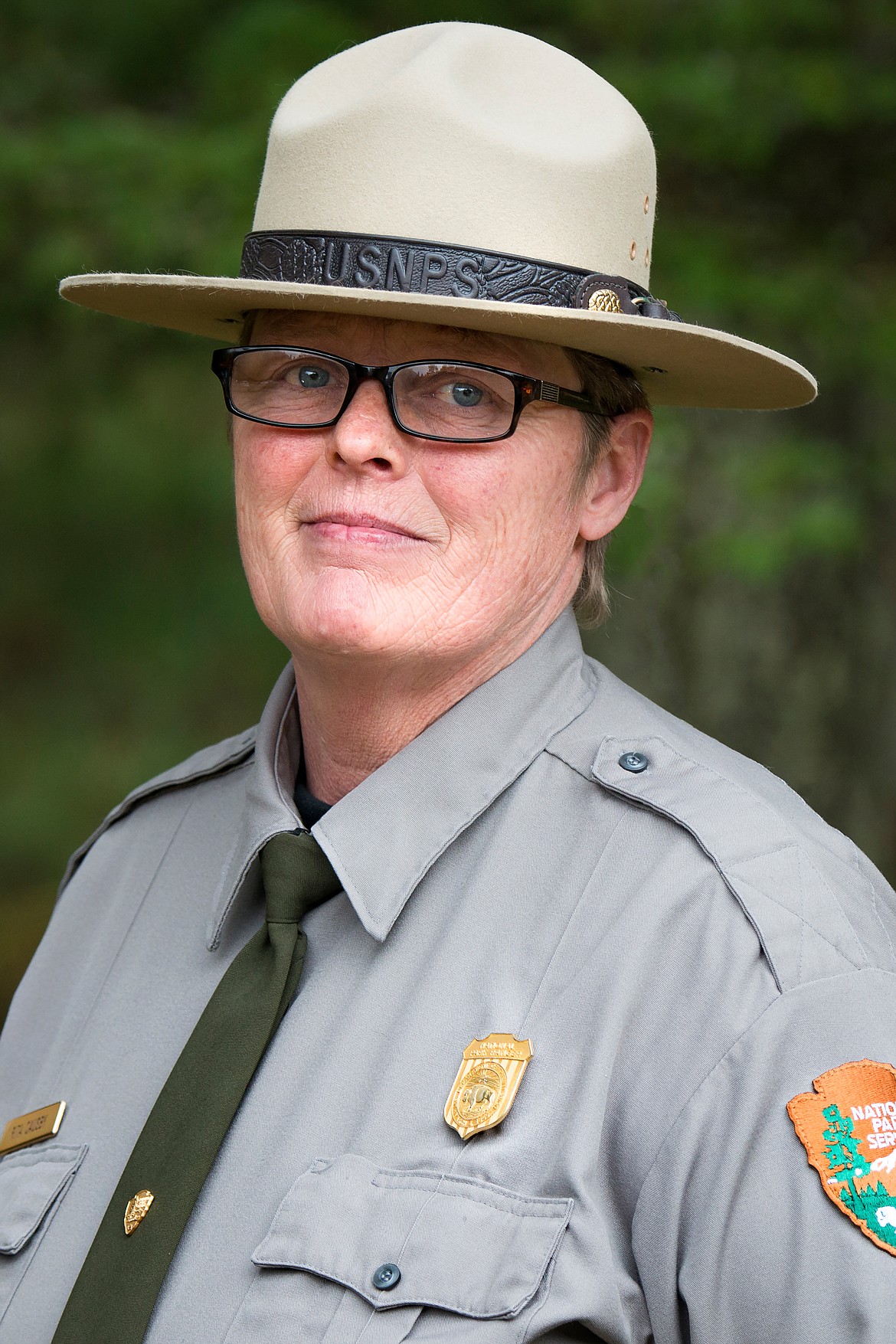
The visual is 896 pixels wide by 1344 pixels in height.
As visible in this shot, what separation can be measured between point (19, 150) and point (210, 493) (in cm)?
287

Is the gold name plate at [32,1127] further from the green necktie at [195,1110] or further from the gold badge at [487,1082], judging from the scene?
the gold badge at [487,1082]

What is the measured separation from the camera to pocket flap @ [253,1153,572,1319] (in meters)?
1.45

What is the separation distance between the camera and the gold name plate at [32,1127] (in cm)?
192

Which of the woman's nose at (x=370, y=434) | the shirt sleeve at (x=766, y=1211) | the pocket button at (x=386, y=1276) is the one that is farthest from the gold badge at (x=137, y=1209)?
the woman's nose at (x=370, y=434)

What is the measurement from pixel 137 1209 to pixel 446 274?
3.91ft

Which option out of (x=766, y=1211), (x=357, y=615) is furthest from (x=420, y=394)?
(x=766, y=1211)

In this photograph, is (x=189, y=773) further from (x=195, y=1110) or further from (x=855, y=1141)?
(x=855, y=1141)

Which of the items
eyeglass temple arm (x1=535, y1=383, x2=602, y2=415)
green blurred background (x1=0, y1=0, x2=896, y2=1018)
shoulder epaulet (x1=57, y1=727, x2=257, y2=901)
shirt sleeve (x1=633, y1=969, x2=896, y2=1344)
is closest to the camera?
shirt sleeve (x1=633, y1=969, x2=896, y2=1344)

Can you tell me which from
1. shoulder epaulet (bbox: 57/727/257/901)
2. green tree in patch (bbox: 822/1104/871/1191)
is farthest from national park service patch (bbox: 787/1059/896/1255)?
shoulder epaulet (bbox: 57/727/257/901)

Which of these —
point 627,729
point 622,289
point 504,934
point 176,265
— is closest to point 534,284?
point 622,289

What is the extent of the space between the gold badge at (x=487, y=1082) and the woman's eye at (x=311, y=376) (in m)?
0.86

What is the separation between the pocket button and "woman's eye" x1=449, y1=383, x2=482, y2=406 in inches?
40.1

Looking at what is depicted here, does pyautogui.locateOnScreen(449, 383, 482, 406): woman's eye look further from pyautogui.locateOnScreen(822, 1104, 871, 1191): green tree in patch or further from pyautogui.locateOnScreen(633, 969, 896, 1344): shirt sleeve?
pyautogui.locateOnScreen(822, 1104, 871, 1191): green tree in patch

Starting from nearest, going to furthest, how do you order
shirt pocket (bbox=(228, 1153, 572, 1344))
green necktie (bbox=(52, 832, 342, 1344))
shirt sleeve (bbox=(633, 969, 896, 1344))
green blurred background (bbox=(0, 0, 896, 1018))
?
shirt sleeve (bbox=(633, 969, 896, 1344)), shirt pocket (bbox=(228, 1153, 572, 1344)), green necktie (bbox=(52, 832, 342, 1344)), green blurred background (bbox=(0, 0, 896, 1018))
